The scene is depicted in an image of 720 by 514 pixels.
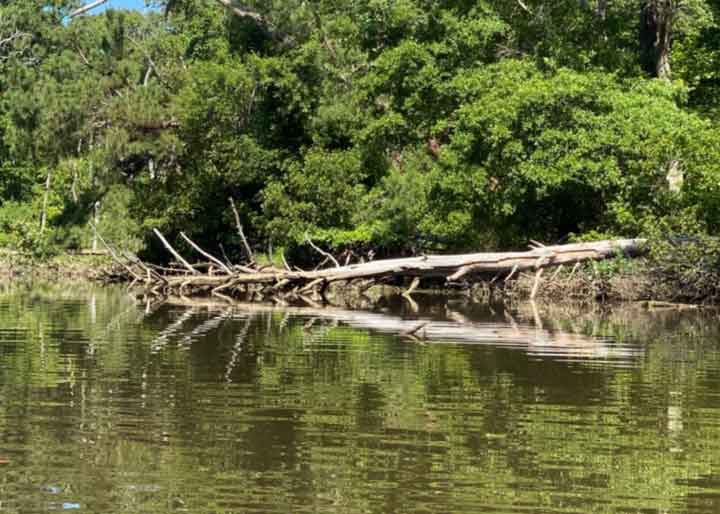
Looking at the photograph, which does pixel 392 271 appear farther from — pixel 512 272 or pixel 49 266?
pixel 49 266

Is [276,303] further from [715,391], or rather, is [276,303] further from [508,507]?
[508,507]

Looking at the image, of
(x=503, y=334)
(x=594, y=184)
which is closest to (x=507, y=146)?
(x=594, y=184)

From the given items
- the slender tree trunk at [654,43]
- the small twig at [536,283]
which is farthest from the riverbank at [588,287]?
the slender tree trunk at [654,43]

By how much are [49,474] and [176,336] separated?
34.6 ft

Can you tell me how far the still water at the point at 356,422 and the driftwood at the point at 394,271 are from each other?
26.3 ft

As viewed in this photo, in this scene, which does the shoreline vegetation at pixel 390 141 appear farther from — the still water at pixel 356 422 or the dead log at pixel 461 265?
the still water at pixel 356 422

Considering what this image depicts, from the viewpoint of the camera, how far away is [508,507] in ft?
23.5

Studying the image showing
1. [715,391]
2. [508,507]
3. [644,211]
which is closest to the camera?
[508,507]

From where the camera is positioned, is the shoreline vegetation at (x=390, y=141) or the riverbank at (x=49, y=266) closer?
the shoreline vegetation at (x=390, y=141)

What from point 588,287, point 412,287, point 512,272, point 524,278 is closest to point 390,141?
point 412,287

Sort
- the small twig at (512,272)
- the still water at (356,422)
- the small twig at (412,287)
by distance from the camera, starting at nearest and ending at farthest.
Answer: the still water at (356,422)
the small twig at (512,272)
the small twig at (412,287)

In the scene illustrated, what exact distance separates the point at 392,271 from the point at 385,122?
24.1 feet

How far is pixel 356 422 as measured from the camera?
10.1 metres

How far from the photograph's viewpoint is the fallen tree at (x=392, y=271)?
27.4m
